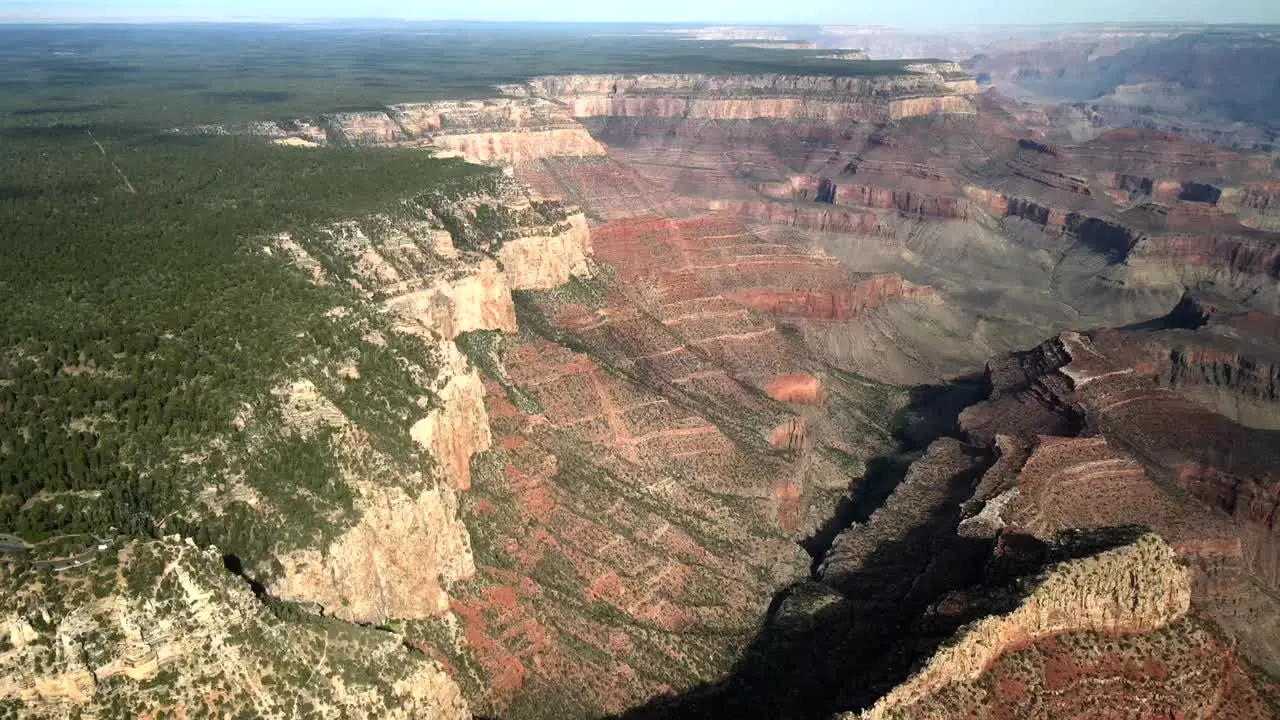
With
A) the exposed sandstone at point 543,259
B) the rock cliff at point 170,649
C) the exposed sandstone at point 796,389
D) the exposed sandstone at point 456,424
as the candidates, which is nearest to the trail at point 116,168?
the exposed sandstone at point 543,259

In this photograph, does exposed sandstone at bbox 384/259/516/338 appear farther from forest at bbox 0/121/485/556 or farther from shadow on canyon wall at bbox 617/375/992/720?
shadow on canyon wall at bbox 617/375/992/720

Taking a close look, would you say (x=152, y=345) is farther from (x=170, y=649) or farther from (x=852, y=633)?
(x=852, y=633)

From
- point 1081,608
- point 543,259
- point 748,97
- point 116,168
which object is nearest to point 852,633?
point 1081,608

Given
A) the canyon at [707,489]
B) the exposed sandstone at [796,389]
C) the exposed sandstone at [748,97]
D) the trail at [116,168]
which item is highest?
the trail at [116,168]

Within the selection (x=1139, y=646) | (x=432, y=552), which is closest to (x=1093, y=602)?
(x=1139, y=646)

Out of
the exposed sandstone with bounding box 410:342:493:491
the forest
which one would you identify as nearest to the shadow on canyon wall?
the exposed sandstone with bounding box 410:342:493:491

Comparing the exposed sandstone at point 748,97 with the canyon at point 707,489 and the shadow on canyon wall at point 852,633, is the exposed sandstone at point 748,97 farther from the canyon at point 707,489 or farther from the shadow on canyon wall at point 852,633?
the shadow on canyon wall at point 852,633

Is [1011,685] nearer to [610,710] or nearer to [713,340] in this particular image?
[610,710]
